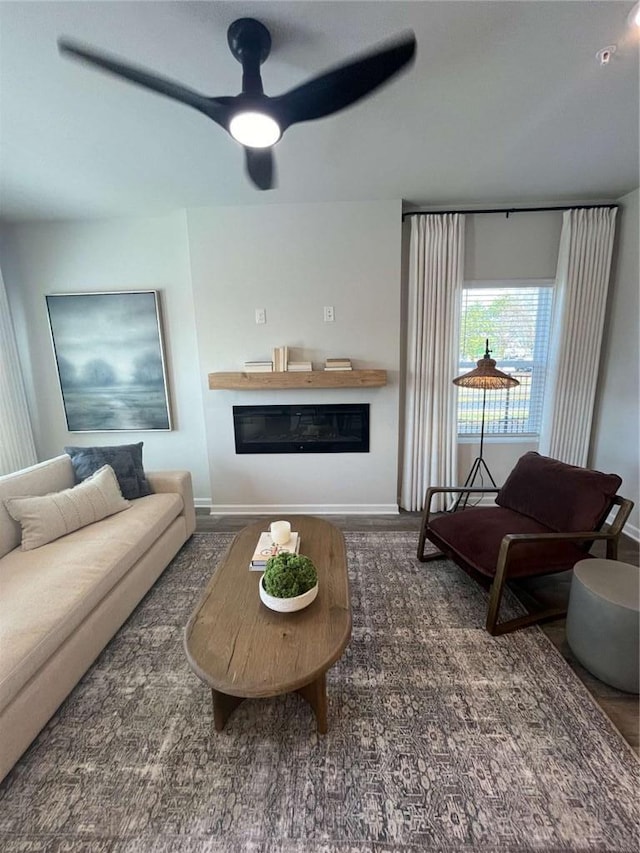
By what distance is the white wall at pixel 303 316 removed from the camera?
2.94 meters

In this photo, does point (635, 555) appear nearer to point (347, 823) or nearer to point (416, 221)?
point (347, 823)

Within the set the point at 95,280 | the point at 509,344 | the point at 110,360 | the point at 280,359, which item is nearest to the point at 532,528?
the point at 509,344

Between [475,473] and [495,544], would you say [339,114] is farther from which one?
[475,473]

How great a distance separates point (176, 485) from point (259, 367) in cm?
119

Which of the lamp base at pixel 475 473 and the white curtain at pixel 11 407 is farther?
the lamp base at pixel 475 473

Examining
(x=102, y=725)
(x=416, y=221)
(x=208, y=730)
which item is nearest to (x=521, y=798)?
(x=208, y=730)

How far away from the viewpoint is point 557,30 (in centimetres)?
137

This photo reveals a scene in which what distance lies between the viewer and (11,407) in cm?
313

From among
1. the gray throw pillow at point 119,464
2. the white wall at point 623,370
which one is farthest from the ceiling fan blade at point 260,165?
the white wall at point 623,370

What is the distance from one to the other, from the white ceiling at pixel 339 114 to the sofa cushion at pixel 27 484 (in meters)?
1.92

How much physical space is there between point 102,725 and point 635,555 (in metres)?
3.44

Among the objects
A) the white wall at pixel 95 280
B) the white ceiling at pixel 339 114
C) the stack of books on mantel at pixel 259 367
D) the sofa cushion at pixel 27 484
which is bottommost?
the sofa cushion at pixel 27 484

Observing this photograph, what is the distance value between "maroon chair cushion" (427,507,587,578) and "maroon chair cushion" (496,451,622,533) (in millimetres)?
74

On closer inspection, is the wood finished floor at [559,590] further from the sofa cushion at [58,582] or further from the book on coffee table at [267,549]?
the book on coffee table at [267,549]
